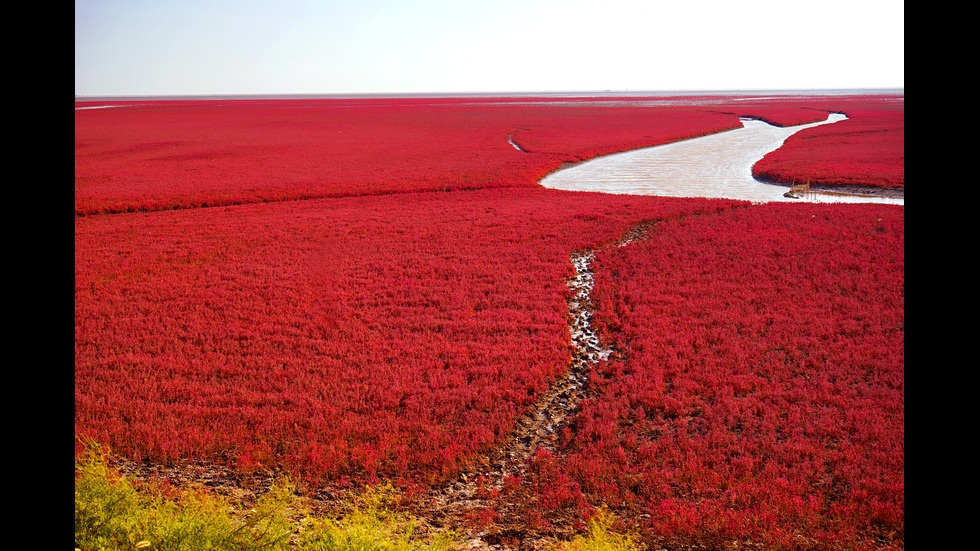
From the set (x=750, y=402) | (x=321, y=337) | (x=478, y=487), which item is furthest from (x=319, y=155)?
(x=478, y=487)

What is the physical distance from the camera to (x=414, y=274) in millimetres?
16969

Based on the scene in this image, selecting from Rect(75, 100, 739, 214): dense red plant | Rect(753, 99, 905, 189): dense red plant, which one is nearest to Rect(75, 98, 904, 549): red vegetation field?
Rect(75, 100, 739, 214): dense red plant

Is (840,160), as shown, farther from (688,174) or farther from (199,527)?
(199,527)

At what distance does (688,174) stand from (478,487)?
35339mm

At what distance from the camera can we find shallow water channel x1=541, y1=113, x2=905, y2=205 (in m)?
31.5

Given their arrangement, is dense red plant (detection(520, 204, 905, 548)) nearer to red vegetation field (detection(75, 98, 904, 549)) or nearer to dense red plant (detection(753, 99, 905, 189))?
red vegetation field (detection(75, 98, 904, 549))

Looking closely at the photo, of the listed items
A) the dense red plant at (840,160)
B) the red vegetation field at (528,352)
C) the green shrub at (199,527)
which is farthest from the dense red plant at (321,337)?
the dense red plant at (840,160)

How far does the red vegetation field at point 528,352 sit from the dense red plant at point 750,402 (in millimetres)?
41

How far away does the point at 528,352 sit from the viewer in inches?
460

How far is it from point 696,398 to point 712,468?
2.06 meters

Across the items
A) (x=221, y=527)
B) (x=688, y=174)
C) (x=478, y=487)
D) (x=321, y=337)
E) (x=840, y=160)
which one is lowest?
(x=478, y=487)

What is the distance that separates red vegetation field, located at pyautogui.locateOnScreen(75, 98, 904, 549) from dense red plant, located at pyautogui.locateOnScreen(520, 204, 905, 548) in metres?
0.04
